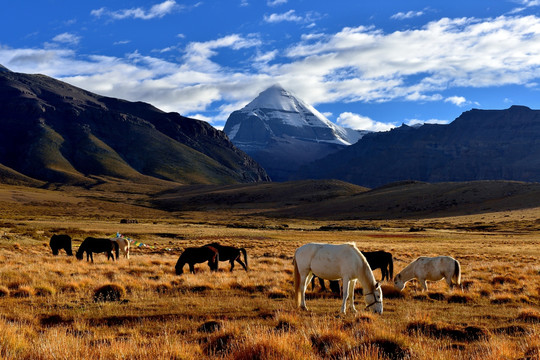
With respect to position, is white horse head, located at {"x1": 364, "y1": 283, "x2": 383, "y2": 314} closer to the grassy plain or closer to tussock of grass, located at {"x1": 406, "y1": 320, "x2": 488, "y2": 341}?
the grassy plain

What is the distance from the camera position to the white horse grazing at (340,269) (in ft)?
40.4

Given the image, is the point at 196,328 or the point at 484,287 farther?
the point at 484,287

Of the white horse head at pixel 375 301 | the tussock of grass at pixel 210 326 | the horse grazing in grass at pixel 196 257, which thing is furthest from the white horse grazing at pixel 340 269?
the horse grazing in grass at pixel 196 257

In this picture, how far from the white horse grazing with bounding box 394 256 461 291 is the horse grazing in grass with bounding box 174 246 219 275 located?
8264 millimetres

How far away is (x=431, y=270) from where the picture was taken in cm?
1784

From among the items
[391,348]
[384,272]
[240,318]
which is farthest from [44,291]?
[384,272]

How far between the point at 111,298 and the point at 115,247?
1231cm

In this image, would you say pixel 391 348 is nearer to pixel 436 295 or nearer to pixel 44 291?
pixel 436 295

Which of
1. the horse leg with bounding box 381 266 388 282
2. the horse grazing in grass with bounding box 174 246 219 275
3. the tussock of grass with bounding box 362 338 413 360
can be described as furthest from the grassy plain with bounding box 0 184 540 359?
the horse leg with bounding box 381 266 388 282

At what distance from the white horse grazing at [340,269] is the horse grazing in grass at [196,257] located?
824cm

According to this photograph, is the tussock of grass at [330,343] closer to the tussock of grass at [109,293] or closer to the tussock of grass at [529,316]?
the tussock of grass at [529,316]

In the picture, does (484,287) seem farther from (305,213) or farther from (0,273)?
(305,213)

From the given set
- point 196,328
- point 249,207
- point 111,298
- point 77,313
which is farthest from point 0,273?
point 249,207

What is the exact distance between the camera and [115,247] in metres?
25.9
